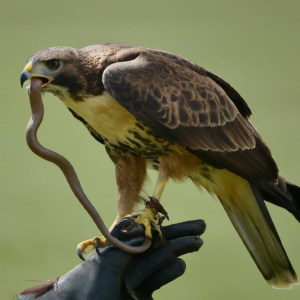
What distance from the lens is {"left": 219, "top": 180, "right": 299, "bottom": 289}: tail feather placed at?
186 centimetres

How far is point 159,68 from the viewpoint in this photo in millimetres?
1665

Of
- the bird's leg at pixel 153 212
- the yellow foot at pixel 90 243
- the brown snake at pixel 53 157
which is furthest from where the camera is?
the yellow foot at pixel 90 243

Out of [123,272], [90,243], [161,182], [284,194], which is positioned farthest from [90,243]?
[284,194]

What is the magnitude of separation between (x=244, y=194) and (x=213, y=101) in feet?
1.50

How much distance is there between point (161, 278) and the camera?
1.62 meters

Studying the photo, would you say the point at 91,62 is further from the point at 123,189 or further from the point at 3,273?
the point at 3,273

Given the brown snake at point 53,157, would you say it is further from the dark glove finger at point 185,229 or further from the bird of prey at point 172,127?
the dark glove finger at point 185,229

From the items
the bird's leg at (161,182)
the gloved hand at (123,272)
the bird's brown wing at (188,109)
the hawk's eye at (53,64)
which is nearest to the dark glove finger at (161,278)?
the gloved hand at (123,272)

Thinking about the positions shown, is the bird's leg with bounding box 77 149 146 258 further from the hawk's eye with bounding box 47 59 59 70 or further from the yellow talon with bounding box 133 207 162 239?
the hawk's eye with bounding box 47 59 59 70

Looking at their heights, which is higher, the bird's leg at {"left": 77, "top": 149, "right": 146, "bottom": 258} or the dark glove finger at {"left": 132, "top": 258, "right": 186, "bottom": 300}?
the bird's leg at {"left": 77, "top": 149, "right": 146, "bottom": 258}

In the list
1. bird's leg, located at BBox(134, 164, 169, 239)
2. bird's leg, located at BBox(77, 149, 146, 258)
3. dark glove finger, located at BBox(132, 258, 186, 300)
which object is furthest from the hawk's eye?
dark glove finger, located at BBox(132, 258, 186, 300)

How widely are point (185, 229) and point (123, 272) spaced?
32 cm

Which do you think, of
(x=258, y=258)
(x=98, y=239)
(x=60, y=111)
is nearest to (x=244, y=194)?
(x=258, y=258)

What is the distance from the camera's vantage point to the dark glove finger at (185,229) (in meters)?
1.71
